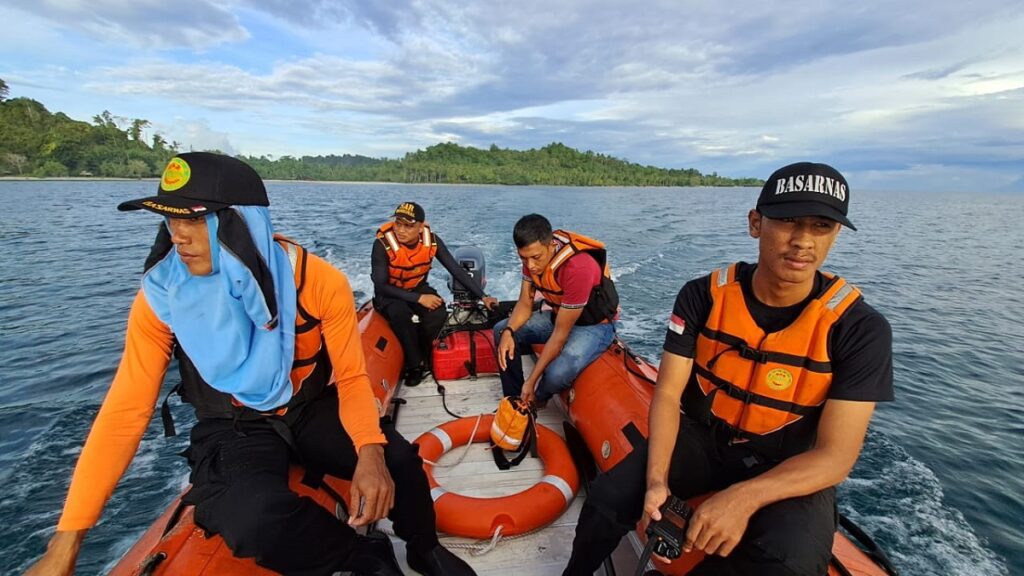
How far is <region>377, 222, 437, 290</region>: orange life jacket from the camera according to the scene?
13.5ft

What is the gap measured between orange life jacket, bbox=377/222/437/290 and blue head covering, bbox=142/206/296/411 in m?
2.55

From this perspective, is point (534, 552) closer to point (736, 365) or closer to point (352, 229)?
point (736, 365)

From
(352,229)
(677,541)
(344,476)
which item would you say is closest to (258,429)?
(344,476)

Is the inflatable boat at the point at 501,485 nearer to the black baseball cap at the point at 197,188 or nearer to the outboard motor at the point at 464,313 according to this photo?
the outboard motor at the point at 464,313

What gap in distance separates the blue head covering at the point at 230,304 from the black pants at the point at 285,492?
24 centimetres

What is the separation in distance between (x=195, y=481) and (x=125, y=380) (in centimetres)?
39

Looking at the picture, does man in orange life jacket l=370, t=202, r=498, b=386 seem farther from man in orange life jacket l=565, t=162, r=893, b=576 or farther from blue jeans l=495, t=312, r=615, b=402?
man in orange life jacket l=565, t=162, r=893, b=576

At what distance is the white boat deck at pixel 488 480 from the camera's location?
6.66 feet

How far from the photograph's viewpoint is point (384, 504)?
1548mm

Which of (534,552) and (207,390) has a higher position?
(207,390)

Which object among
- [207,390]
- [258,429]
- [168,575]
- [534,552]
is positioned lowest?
[534,552]

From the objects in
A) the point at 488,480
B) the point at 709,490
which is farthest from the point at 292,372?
the point at 709,490

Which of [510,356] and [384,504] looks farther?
[510,356]

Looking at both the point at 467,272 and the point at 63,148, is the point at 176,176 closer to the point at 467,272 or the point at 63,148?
the point at 467,272
